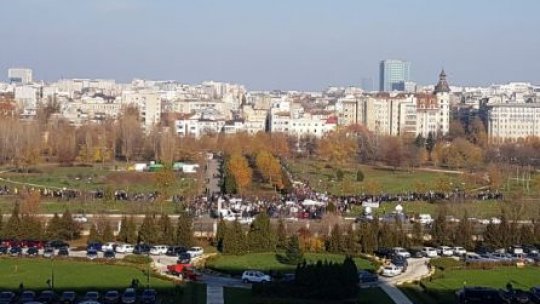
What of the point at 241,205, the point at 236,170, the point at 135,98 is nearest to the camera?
the point at 241,205

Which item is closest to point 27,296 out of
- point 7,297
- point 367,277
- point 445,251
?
point 7,297

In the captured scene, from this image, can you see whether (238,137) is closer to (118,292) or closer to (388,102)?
(388,102)

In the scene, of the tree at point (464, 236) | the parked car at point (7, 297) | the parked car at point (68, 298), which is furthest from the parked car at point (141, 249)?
the tree at point (464, 236)

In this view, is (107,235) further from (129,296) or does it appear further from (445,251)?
(445,251)

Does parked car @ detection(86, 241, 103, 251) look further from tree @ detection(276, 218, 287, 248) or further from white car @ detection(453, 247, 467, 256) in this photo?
white car @ detection(453, 247, 467, 256)

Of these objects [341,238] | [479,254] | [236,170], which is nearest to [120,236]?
[341,238]

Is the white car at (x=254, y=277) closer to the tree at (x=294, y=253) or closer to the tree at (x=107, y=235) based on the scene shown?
the tree at (x=294, y=253)

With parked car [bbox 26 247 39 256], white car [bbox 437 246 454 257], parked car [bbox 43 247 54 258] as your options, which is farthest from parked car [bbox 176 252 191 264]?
white car [bbox 437 246 454 257]
